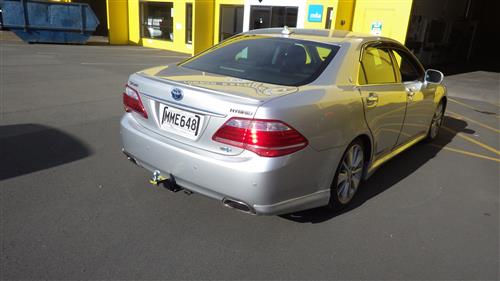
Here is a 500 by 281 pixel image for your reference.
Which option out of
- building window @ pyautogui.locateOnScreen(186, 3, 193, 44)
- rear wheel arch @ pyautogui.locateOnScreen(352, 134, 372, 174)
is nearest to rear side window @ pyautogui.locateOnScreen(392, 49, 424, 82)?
rear wheel arch @ pyautogui.locateOnScreen(352, 134, 372, 174)

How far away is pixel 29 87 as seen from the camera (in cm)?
796

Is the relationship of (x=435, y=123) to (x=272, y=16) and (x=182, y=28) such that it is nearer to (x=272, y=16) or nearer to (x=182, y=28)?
(x=272, y=16)

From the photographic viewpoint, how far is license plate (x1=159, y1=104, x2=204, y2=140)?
9.29ft

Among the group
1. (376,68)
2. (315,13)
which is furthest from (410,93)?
(315,13)

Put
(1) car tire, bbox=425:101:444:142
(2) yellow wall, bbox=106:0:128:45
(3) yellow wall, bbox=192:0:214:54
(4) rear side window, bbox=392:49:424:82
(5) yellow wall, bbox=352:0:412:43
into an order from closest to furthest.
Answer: (4) rear side window, bbox=392:49:424:82
(1) car tire, bbox=425:101:444:142
(5) yellow wall, bbox=352:0:412:43
(3) yellow wall, bbox=192:0:214:54
(2) yellow wall, bbox=106:0:128:45

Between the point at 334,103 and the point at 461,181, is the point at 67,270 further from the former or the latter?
the point at 461,181

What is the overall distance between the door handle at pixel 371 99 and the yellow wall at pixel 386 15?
10866 millimetres

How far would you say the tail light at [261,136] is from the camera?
2.60 metres

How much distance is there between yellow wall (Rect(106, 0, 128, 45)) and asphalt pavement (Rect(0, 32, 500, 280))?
1786cm

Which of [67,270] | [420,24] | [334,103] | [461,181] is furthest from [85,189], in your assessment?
[420,24]

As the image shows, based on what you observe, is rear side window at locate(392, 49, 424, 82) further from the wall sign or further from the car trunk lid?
the wall sign

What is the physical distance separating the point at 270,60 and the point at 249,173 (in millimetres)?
1381

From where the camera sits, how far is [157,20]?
70.4 ft

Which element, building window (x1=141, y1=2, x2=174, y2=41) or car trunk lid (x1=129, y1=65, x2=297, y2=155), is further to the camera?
building window (x1=141, y1=2, x2=174, y2=41)
